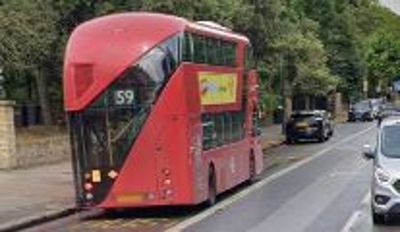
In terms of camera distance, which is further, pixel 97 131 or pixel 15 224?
pixel 97 131

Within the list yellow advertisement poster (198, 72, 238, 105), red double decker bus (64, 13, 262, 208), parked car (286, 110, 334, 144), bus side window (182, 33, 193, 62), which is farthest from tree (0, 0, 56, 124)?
parked car (286, 110, 334, 144)

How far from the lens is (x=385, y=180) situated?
57.3 ft

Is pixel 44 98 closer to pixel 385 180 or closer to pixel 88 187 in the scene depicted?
pixel 88 187

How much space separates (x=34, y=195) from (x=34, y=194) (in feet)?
0.67

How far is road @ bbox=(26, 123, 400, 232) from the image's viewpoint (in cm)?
1866

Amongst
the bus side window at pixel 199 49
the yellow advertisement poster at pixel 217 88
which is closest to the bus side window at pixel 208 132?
the yellow advertisement poster at pixel 217 88

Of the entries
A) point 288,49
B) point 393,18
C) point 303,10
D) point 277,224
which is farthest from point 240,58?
point 393,18

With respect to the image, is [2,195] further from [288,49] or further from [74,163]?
[288,49]

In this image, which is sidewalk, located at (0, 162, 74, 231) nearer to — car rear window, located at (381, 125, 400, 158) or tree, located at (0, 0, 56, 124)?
tree, located at (0, 0, 56, 124)

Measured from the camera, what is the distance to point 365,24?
297 feet

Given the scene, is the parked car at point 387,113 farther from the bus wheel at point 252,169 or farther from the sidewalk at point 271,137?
the sidewalk at point 271,137

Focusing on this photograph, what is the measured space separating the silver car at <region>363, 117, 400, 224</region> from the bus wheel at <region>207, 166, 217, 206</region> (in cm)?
477

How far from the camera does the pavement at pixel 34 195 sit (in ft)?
67.7

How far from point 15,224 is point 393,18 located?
442ft
